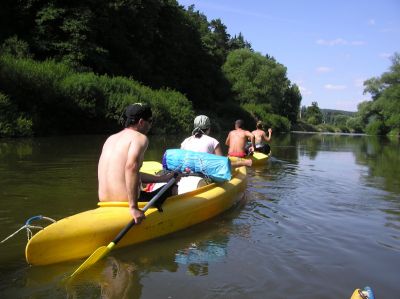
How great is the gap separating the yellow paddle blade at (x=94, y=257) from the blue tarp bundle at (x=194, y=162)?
7.60 ft

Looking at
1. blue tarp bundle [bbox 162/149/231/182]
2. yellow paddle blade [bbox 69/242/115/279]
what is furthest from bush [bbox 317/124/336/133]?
yellow paddle blade [bbox 69/242/115/279]

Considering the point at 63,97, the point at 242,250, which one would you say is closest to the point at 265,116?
the point at 63,97

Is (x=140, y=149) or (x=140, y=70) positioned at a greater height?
A: (x=140, y=70)

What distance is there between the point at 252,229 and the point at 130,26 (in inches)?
1424

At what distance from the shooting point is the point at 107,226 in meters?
4.52

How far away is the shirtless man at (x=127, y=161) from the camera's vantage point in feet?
14.5

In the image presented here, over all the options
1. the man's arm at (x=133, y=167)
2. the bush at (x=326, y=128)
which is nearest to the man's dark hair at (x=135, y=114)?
the man's arm at (x=133, y=167)

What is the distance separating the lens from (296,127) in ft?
255

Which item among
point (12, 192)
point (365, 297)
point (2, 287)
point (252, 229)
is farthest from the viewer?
point (12, 192)

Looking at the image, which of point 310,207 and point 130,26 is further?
point 130,26

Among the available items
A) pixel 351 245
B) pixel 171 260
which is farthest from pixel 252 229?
pixel 171 260

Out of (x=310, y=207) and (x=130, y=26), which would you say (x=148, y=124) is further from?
(x=130, y=26)

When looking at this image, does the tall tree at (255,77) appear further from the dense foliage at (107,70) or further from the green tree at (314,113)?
the green tree at (314,113)

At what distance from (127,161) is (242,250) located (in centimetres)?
167
